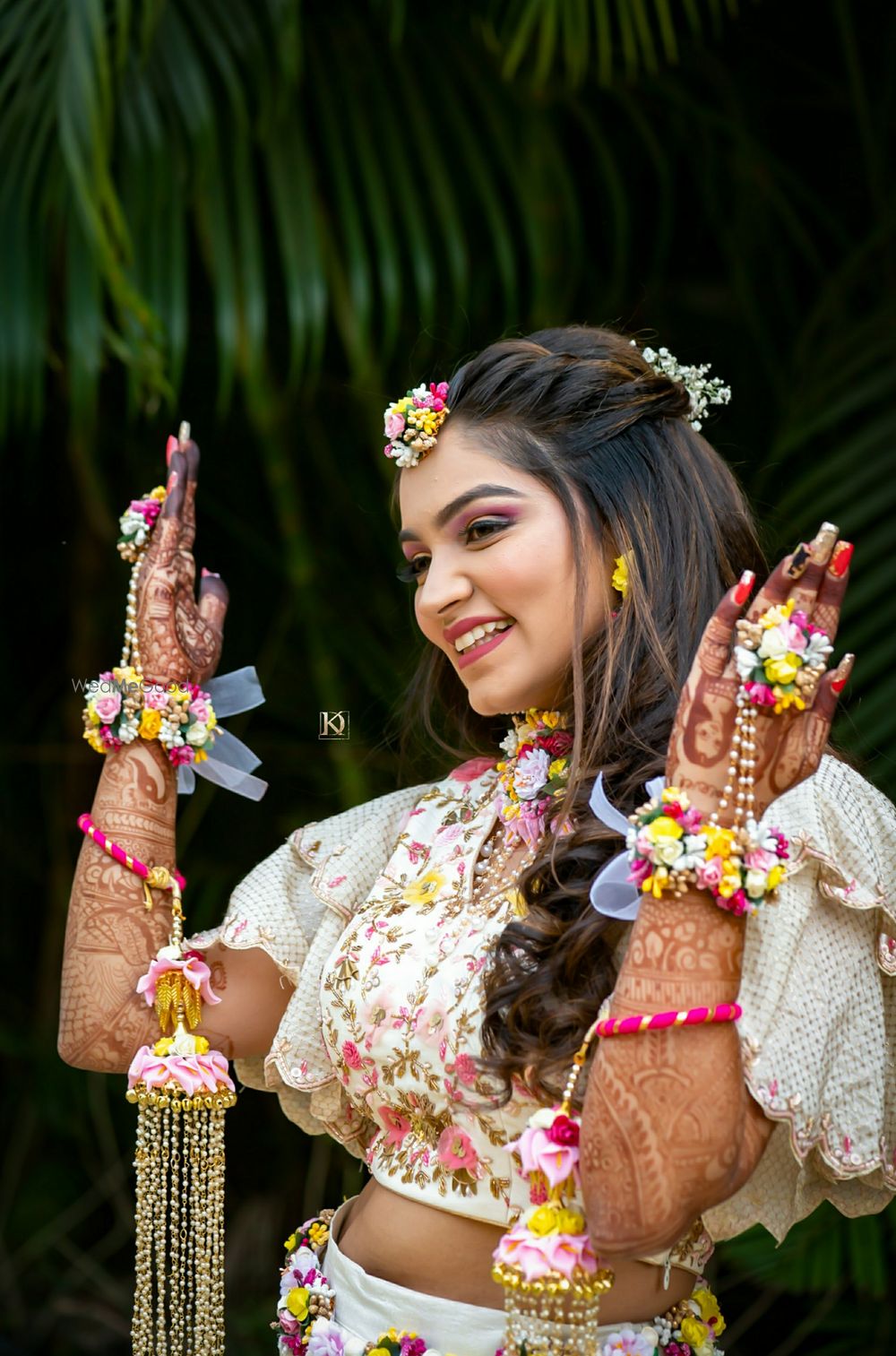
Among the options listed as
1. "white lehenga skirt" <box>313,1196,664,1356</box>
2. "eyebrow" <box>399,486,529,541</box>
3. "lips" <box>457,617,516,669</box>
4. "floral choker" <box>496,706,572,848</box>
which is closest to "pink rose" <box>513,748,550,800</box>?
"floral choker" <box>496,706,572,848</box>

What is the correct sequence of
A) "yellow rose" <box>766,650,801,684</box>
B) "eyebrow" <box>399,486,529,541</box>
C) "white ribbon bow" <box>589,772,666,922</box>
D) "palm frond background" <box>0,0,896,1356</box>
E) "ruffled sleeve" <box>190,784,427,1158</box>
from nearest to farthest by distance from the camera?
"yellow rose" <box>766,650,801,684</box> → "white ribbon bow" <box>589,772,666,922</box> → "eyebrow" <box>399,486,529,541</box> → "ruffled sleeve" <box>190,784,427,1158</box> → "palm frond background" <box>0,0,896,1356</box>

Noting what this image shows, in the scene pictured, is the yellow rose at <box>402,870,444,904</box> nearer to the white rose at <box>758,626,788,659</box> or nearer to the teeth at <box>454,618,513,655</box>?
the teeth at <box>454,618,513,655</box>

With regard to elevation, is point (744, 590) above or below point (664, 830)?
above

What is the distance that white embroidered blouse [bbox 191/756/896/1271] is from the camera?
3.98ft

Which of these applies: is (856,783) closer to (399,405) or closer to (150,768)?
(399,405)

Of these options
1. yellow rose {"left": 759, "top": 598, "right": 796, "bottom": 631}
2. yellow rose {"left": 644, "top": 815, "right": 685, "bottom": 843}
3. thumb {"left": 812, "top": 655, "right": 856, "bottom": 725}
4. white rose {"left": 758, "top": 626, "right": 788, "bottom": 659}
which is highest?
yellow rose {"left": 759, "top": 598, "right": 796, "bottom": 631}

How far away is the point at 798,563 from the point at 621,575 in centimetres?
30

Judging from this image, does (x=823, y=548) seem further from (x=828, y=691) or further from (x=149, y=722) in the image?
(x=149, y=722)

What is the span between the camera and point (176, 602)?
1646mm

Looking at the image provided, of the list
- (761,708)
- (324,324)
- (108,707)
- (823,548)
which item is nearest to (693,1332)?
(761,708)

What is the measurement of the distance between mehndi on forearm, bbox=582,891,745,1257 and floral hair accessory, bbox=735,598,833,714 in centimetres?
15

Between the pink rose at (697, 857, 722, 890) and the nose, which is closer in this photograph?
the pink rose at (697, 857, 722, 890)

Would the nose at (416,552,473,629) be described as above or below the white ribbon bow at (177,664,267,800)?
above

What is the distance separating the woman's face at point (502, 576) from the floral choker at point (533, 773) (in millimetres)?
29
